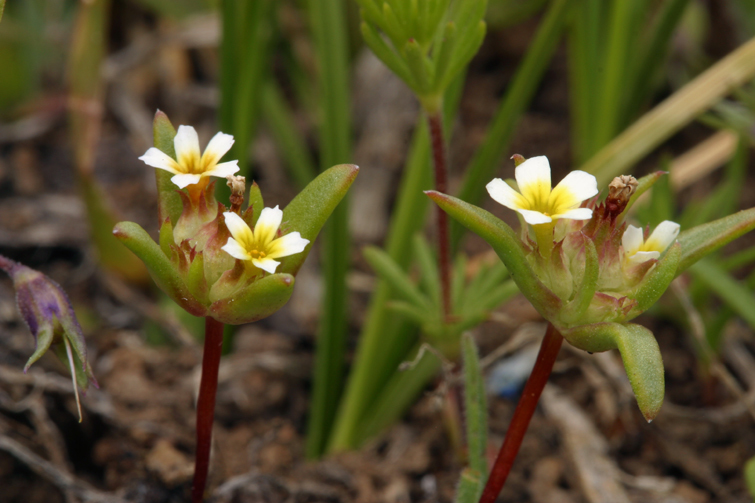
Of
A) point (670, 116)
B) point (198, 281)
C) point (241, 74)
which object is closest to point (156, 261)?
point (198, 281)

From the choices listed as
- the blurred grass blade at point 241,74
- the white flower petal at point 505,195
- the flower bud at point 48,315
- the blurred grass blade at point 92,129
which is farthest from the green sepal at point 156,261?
the blurred grass blade at point 92,129

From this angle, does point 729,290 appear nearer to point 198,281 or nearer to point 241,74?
point 198,281

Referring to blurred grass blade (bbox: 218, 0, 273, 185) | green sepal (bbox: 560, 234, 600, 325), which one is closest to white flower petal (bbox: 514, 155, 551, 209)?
green sepal (bbox: 560, 234, 600, 325)

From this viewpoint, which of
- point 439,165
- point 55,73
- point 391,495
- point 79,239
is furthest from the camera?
point 55,73

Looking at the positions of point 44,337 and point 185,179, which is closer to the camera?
point 185,179

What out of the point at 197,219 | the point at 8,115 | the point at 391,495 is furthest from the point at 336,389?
the point at 8,115

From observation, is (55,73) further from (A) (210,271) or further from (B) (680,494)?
(B) (680,494)
